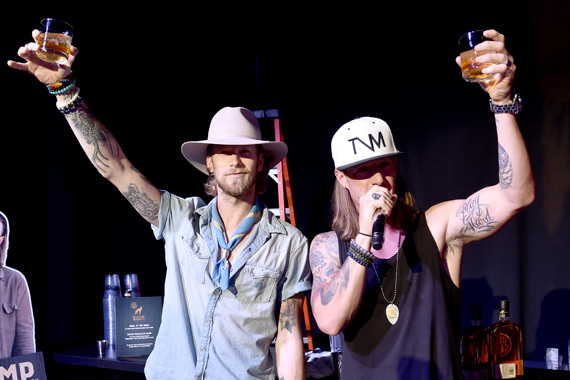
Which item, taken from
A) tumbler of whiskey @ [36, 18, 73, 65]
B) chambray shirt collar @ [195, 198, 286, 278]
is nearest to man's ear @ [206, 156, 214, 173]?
chambray shirt collar @ [195, 198, 286, 278]

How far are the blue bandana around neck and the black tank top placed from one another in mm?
511

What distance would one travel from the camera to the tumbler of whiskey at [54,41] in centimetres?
178

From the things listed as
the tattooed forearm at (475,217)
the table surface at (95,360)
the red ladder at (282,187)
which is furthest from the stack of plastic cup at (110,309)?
the tattooed forearm at (475,217)

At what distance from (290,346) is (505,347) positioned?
911 mm

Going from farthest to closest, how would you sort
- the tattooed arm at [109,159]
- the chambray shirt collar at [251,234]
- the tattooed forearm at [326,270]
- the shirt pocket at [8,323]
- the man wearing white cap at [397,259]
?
1. the shirt pocket at [8,323]
2. the chambray shirt collar at [251,234]
3. the tattooed arm at [109,159]
4. the tattooed forearm at [326,270]
5. the man wearing white cap at [397,259]

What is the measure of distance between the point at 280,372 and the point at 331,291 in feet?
1.65

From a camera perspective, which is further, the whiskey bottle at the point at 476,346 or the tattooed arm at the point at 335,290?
the whiskey bottle at the point at 476,346

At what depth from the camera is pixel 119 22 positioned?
3906 mm

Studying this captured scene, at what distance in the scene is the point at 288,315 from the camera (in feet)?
6.82

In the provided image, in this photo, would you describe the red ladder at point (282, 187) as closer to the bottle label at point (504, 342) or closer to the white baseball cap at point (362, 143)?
the bottle label at point (504, 342)

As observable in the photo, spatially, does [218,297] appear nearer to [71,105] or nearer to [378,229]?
[378,229]

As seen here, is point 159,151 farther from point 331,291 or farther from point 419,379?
point 419,379

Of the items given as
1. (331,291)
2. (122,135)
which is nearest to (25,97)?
(122,135)

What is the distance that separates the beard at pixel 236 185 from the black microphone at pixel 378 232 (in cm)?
63
